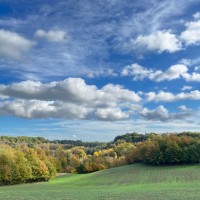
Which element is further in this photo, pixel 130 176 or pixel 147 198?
pixel 130 176

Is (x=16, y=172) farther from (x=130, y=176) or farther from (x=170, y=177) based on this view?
(x=170, y=177)

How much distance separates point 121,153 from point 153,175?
7542cm

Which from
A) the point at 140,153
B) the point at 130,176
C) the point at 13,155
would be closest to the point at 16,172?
the point at 13,155

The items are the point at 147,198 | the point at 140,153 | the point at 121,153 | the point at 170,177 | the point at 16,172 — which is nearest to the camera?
the point at 147,198

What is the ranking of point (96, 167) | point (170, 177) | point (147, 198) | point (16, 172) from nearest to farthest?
point (147, 198)
point (170, 177)
point (16, 172)
point (96, 167)

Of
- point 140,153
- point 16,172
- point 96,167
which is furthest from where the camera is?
point 96,167

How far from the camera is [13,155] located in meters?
111

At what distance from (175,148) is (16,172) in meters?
52.0

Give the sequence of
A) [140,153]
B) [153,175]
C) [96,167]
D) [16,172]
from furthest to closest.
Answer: [96,167]
[140,153]
[16,172]
[153,175]

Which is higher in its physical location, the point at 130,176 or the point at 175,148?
the point at 175,148

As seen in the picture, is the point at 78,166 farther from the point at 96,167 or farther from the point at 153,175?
the point at 153,175

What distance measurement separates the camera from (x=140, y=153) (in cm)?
12850

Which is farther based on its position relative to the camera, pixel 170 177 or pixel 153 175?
pixel 153 175

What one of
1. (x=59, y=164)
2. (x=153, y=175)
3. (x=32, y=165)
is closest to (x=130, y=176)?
(x=153, y=175)
